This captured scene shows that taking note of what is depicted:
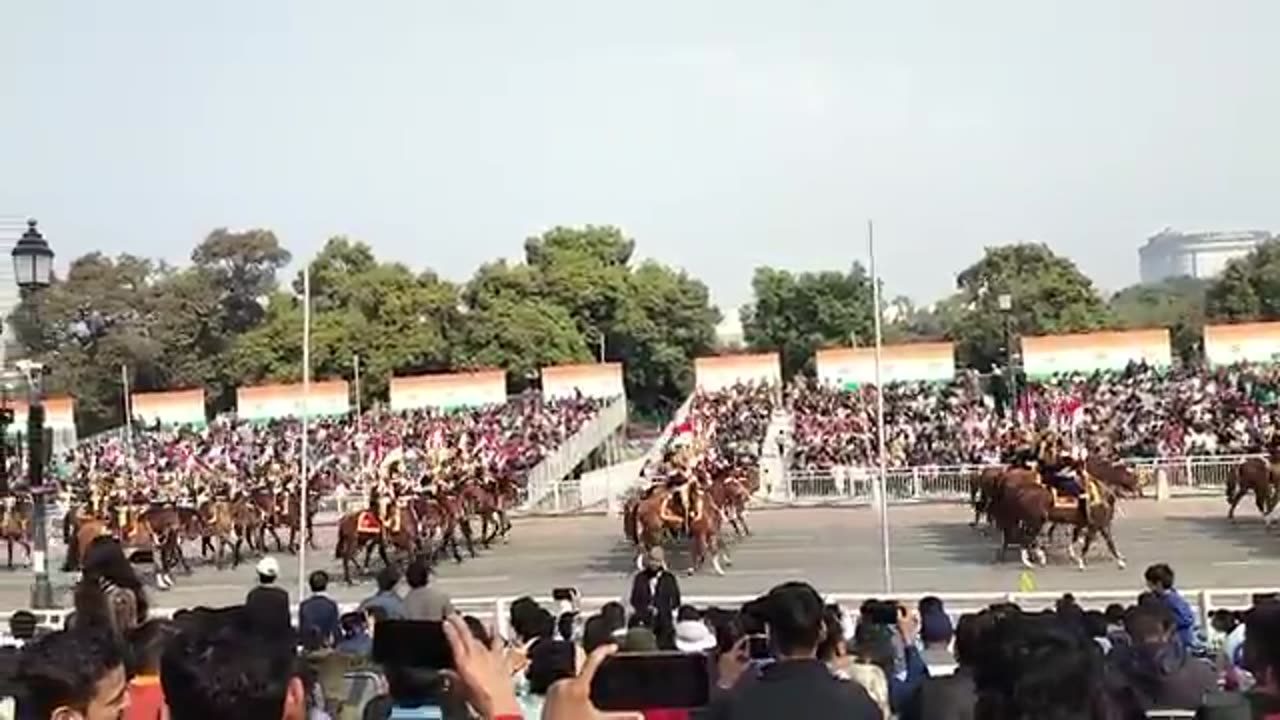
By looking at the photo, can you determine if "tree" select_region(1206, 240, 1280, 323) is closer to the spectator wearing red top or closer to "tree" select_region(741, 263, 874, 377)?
"tree" select_region(741, 263, 874, 377)

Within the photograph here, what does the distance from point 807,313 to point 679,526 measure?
207 feet

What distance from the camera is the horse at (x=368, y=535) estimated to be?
29094mm

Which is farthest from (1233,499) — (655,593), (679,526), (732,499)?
(655,593)

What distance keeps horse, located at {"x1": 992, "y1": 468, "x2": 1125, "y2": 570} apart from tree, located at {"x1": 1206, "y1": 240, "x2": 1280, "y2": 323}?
5869 cm

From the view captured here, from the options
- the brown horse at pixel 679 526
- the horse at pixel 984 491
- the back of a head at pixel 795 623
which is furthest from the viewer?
the horse at pixel 984 491

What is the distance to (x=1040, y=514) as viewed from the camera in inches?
1059

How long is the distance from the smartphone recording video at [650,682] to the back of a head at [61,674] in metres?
1.28

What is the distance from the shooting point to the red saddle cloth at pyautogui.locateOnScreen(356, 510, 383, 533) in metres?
29.1

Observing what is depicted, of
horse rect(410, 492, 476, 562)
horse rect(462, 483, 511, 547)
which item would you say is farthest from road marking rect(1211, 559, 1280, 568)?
horse rect(462, 483, 511, 547)

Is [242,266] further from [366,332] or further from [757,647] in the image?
[757,647]

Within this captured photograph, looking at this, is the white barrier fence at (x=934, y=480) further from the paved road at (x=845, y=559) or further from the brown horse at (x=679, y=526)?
the brown horse at (x=679, y=526)

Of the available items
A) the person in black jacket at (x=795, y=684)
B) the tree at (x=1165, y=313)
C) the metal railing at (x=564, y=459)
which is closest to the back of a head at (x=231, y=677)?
the person in black jacket at (x=795, y=684)

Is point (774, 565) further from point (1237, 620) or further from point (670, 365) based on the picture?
point (670, 365)

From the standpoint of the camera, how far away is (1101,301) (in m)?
88.2
